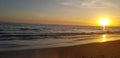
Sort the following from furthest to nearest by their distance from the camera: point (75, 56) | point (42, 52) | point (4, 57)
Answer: point (42, 52)
point (75, 56)
point (4, 57)

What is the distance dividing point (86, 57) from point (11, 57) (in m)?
3.63

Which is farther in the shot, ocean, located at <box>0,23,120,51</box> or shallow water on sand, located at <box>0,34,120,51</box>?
ocean, located at <box>0,23,120,51</box>

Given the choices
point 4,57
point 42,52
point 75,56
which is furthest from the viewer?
point 42,52

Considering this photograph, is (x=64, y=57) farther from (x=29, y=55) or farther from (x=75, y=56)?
(x=29, y=55)

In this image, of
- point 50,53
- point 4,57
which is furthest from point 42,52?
point 4,57

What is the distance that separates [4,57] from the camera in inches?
378

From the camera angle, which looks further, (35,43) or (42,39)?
(42,39)

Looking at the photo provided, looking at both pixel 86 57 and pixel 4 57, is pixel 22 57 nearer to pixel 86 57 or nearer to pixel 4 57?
pixel 4 57

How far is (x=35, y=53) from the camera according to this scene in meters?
10.6

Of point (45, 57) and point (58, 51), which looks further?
point (58, 51)

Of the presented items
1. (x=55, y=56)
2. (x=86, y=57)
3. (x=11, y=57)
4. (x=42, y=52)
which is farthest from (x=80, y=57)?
(x=11, y=57)

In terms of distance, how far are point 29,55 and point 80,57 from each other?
2.56m

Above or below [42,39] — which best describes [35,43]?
above

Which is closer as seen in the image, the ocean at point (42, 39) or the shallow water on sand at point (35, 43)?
the shallow water on sand at point (35, 43)
